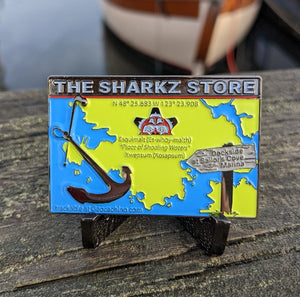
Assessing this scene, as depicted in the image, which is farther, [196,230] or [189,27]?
[189,27]

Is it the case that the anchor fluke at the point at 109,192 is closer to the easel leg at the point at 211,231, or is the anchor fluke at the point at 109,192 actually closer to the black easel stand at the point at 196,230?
the black easel stand at the point at 196,230

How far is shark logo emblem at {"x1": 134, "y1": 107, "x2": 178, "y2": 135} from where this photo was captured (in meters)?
0.58

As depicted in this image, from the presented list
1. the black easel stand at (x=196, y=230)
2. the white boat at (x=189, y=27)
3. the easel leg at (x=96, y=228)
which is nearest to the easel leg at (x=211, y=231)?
the black easel stand at (x=196, y=230)

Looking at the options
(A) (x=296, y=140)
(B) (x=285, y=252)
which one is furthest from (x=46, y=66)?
(B) (x=285, y=252)

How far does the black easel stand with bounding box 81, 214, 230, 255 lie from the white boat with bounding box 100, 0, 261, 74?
2726 mm

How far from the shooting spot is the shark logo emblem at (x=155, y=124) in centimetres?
Result: 58

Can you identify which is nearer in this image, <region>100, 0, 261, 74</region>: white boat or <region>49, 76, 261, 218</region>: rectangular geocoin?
<region>49, 76, 261, 218</region>: rectangular geocoin

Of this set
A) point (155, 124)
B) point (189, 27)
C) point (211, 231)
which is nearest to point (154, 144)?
point (155, 124)

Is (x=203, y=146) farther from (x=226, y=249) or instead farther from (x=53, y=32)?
(x=53, y=32)

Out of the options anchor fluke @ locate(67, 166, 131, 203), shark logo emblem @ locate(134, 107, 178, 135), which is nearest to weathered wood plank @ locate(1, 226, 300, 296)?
anchor fluke @ locate(67, 166, 131, 203)

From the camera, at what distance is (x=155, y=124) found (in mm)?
579

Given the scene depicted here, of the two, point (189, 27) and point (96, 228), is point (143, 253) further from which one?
point (189, 27)

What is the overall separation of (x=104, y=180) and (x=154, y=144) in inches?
4.1

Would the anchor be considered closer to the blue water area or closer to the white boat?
the blue water area
